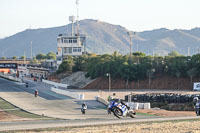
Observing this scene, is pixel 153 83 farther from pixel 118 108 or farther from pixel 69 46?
pixel 118 108

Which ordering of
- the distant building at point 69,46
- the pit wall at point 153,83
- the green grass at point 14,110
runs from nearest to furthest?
the green grass at point 14,110 < the pit wall at point 153,83 < the distant building at point 69,46

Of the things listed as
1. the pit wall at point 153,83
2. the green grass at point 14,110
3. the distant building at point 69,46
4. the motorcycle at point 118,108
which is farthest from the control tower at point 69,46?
the motorcycle at point 118,108

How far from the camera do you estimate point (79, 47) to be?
123m

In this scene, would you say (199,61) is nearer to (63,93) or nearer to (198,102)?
(63,93)

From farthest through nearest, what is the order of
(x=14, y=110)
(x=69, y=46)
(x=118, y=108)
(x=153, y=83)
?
1. (x=69, y=46)
2. (x=153, y=83)
3. (x=14, y=110)
4. (x=118, y=108)

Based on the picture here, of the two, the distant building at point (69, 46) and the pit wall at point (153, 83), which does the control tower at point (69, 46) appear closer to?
the distant building at point (69, 46)

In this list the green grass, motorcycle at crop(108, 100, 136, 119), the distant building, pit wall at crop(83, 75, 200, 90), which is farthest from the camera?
the distant building

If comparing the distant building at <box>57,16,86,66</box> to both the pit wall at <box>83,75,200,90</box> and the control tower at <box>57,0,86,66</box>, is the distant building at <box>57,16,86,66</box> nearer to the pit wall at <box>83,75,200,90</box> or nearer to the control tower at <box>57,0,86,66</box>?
the control tower at <box>57,0,86,66</box>

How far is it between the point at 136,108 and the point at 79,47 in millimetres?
77774

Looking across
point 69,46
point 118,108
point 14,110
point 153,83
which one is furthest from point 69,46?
point 118,108

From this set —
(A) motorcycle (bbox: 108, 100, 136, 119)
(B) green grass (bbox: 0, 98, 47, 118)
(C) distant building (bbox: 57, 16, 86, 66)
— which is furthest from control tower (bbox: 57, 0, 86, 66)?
(A) motorcycle (bbox: 108, 100, 136, 119)

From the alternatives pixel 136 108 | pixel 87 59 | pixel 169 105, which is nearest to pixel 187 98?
pixel 169 105

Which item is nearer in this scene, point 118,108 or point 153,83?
point 118,108

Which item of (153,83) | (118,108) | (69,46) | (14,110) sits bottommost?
(14,110)
